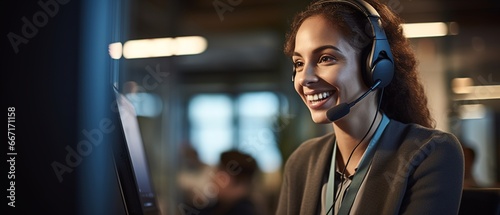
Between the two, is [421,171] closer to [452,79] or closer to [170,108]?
[452,79]

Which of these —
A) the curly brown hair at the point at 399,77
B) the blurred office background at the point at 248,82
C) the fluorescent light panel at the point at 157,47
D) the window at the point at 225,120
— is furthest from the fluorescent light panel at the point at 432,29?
the curly brown hair at the point at 399,77

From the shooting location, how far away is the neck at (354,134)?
1177mm

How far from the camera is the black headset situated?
1114mm

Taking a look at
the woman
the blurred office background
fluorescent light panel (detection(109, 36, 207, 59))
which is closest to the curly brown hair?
the woman

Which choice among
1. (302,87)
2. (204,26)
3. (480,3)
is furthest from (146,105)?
(302,87)

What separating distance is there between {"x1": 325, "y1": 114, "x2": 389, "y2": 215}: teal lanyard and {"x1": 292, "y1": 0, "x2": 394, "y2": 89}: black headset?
115 millimetres

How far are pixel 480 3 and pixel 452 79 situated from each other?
2.27 ft

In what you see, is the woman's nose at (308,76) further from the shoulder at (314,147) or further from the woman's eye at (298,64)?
the shoulder at (314,147)

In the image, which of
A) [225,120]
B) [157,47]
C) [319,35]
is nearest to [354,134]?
[319,35]

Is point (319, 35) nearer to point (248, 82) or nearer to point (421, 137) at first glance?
point (421, 137)

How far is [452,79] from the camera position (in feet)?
14.0

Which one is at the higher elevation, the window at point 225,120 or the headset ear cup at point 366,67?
the headset ear cup at point 366,67

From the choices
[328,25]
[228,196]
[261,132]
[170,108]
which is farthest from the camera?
[170,108]

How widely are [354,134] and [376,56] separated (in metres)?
0.19
